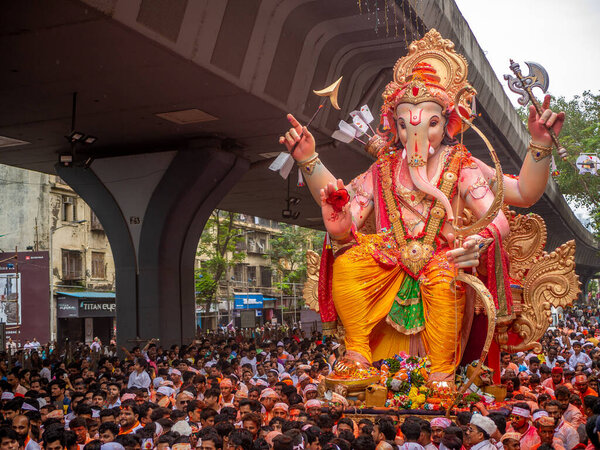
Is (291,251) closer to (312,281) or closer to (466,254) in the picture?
(312,281)

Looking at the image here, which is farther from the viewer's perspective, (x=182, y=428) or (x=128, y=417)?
(x=128, y=417)

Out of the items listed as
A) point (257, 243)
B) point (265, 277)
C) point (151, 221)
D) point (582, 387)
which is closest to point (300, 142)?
point (582, 387)

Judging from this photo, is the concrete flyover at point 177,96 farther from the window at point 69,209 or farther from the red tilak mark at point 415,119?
the window at point 69,209

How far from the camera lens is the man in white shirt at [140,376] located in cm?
1045

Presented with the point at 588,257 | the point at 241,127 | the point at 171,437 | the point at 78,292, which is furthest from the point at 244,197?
the point at 588,257

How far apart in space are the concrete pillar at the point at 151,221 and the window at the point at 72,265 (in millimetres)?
16487

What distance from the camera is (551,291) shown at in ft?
26.9

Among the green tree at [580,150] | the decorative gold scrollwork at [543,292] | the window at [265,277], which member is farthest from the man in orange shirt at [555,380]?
the window at [265,277]

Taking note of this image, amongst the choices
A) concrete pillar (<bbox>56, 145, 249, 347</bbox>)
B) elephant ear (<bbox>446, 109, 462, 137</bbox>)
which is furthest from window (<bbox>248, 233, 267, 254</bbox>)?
elephant ear (<bbox>446, 109, 462, 137</bbox>)

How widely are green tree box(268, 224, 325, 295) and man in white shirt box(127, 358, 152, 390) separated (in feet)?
92.4

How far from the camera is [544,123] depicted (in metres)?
7.07

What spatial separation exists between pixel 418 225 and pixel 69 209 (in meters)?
25.5

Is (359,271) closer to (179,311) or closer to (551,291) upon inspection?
(551,291)

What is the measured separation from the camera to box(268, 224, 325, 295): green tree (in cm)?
3972
